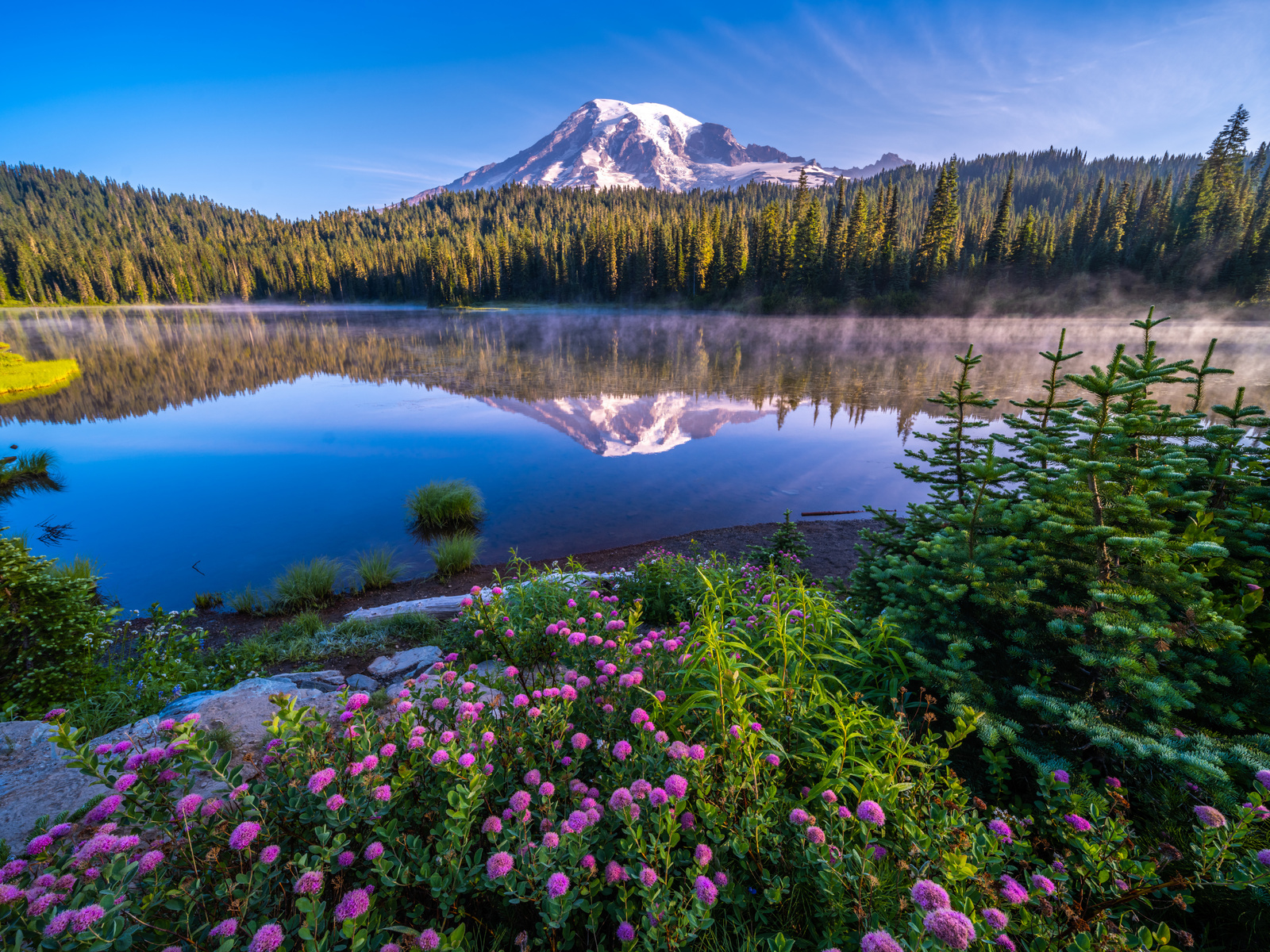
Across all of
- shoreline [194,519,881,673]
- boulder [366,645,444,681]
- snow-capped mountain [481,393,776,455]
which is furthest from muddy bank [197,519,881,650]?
snow-capped mountain [481,393,776,455]

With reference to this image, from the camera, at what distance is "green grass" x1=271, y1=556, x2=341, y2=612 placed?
8.51 meters

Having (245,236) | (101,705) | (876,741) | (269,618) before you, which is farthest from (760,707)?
(245,236)

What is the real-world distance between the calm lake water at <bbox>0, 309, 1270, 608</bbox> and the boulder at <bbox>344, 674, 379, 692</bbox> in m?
5.18

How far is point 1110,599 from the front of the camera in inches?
109

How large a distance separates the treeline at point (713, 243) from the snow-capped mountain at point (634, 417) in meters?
47.9

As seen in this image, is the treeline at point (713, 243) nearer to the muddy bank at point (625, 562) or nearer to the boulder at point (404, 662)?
the muddy bank at point (625, 562)

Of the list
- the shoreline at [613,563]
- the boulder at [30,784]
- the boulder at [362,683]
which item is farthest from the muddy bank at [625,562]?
the boulder at [30,784]

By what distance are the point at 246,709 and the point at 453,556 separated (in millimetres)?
6048

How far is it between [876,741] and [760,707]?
64 cm

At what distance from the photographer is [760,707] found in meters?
2.88

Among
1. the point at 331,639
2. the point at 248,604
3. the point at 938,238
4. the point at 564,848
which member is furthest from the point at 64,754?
the point at 938,238

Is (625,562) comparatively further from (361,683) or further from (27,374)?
(27,374)

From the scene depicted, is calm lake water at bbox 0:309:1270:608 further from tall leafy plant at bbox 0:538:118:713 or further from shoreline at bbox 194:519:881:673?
tall leafy plant at bbox 0:538:118:713

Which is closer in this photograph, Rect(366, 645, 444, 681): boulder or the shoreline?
Rect(366, 645, 444, 681): boulder
